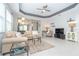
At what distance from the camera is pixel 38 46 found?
11.4ft

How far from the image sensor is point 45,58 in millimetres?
3008

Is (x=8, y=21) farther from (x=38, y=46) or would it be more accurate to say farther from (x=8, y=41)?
(x=38, y=46)

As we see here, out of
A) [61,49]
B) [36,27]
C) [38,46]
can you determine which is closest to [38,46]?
[38,46]

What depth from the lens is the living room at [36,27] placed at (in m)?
3.08

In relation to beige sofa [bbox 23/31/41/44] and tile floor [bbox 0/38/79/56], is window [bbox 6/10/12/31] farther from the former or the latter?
tile floor [bbox 0/38/79/56]

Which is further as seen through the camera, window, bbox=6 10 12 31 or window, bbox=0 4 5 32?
window, bbox=6 10 12 31

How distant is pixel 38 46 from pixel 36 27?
27.0 inches

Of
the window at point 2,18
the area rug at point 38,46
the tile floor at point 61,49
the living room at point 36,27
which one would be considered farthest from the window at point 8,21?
the tile floor at point 61,49

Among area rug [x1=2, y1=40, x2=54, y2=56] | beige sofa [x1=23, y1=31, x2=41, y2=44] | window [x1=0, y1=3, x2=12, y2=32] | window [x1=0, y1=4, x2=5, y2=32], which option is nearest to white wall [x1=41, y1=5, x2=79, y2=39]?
beige sofa [x1=23, y1=31, x2=41, y2=44]

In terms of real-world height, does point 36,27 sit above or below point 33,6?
below

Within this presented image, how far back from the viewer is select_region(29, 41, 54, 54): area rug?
325 cm

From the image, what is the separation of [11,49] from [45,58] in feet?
3.58

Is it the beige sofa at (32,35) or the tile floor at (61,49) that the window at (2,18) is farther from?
the tile floor at (61,49)

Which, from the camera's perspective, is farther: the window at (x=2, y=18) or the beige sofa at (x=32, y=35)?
the beige sofa at (x=32, y=35)
